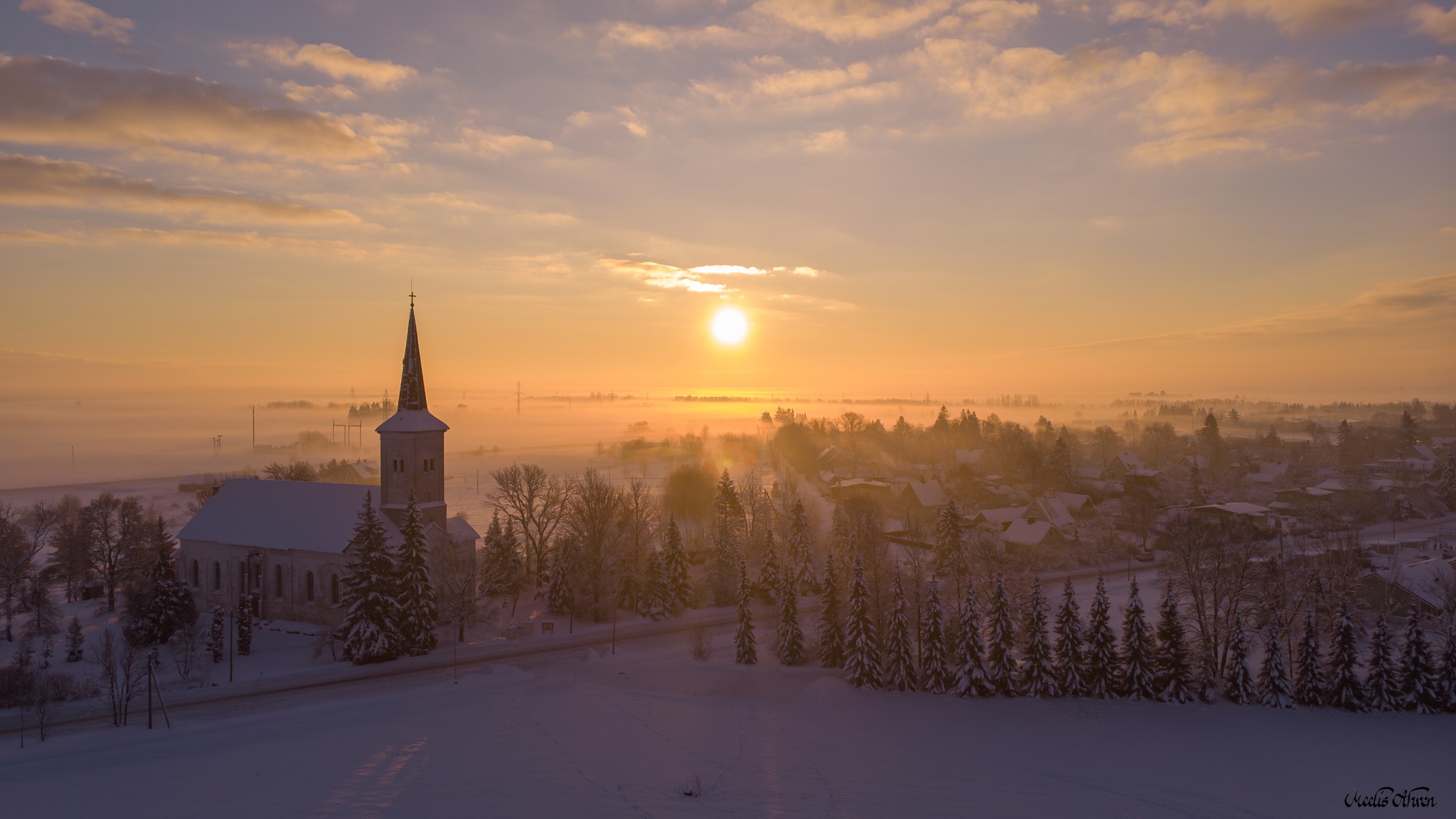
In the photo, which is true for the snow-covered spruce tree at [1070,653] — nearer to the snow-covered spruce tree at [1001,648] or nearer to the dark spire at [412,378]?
the snow-covered spruce tree at [1001,648]

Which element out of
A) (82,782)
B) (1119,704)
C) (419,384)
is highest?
(419,384)

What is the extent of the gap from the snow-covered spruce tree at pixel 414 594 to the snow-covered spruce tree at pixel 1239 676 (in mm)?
44919

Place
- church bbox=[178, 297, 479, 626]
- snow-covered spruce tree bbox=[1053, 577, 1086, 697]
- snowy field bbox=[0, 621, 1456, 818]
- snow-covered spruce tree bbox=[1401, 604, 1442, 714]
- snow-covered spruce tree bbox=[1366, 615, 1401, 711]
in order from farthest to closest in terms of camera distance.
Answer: church bbox=[178, 297, 479, 626], snow-covered spruce tree bbox=[1053, 577, 1086, 697], snow-covered spruce tree bbox=[1366, 615, 1401, 711], snow-covered spruce tree bbox=[1401, 604, 1442, 714], snowy field bbox=[0, 621, 1456, 818]

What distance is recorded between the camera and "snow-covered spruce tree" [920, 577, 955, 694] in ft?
126

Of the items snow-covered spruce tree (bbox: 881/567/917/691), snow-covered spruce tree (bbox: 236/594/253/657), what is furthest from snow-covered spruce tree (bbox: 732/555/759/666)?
snow-covered spruce tree (bbox: 236/594/253/657)

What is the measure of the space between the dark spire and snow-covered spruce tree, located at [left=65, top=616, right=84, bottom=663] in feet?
73.4

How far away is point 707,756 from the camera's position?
96.6 feet

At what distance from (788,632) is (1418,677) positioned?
30982 mm

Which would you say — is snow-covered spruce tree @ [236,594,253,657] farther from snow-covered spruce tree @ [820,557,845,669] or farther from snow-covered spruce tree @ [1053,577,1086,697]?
snow-covered spruce tree @ [1053,577,1086,697]

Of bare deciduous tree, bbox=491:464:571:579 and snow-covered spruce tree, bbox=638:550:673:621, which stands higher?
bare deciduous tree, bbox=491:464:571:579

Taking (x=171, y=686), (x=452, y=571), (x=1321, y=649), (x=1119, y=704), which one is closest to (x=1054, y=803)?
(x=1119, y=704)

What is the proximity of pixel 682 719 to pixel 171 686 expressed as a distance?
27.3 metres

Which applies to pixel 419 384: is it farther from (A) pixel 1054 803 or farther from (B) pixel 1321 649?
(B) pixel 1321 649

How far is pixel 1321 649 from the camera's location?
1670 inches
